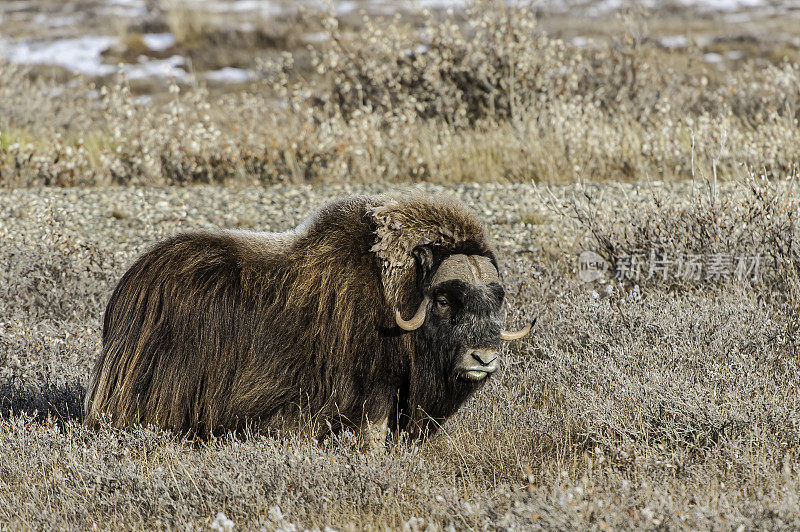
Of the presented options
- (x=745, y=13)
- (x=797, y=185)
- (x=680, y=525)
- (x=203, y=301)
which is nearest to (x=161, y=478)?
(x=203, y=301)

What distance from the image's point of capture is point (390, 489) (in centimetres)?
304

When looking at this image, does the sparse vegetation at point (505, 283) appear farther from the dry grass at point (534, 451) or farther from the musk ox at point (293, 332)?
the musk ox at point (293, 332)

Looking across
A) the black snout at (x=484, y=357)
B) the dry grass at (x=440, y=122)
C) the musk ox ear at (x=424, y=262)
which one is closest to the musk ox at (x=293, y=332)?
the musk ox ear at (x=424, y=262)

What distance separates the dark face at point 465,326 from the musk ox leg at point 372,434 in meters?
0.38

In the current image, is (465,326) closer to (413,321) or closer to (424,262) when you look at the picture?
(413,321)

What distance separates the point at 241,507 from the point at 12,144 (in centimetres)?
712

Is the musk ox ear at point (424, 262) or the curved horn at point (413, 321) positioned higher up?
the musk ox ear at point (424, 262)

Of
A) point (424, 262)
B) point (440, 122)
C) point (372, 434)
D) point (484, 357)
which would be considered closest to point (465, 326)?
point (484, 357)

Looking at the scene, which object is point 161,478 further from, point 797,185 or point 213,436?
point 797,185

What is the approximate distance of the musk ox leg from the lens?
138 inches

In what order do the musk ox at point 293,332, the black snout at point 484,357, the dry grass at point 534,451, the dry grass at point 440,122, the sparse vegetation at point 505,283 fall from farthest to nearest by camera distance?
the dry grass at point 440,122, the musk ox at point 293,332, the black snout at point 484,357, the sparse vegetation at point 505,283, the dry grass at point 534,451

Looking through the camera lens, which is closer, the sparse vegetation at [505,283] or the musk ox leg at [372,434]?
the sparse vegetation at [505,283]

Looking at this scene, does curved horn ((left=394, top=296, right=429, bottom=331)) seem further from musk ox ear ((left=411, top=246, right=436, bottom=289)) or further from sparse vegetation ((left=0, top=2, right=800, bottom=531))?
sparse vegetation ((left=0, top=2, right=800, bottom=531))

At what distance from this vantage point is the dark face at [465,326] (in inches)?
130
